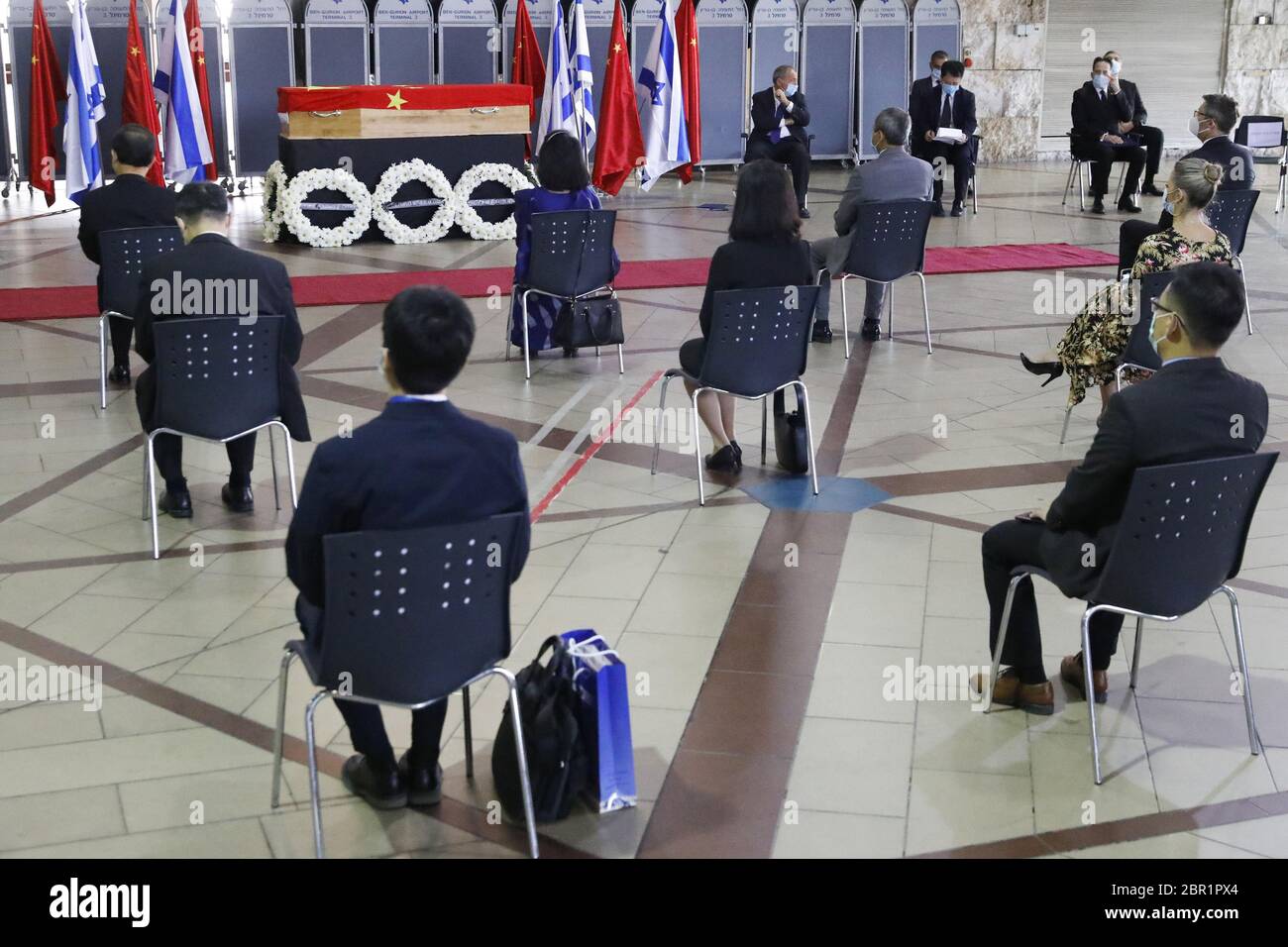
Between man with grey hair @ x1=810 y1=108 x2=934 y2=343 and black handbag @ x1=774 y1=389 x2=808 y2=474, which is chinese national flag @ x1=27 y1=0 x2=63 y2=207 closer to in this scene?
man with grey hair @ x1=810 y1=108 x2=934 y2=343

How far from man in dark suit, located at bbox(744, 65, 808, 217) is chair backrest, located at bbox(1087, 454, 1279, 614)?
9.27m

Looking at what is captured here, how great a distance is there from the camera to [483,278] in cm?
1012

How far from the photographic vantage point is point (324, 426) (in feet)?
22.0

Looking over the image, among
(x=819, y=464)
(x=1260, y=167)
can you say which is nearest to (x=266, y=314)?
(x=819, y=464)

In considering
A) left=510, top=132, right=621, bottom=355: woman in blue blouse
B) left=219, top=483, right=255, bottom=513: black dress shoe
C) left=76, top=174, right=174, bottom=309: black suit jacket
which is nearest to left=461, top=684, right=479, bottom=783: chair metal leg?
left=219, top=483, right=255, bottom=513: black dress shoe

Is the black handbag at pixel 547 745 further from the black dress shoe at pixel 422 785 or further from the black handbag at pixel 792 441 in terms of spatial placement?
the black handbag at pixel 792 441

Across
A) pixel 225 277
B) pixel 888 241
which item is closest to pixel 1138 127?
pixel 888 241

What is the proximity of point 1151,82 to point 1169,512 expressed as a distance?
16.7 m

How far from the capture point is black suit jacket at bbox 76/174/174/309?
680 cm

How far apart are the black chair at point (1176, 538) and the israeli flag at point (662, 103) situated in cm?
1071

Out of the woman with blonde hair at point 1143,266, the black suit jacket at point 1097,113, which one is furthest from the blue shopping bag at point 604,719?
the black suit jacket at point 1097,113
